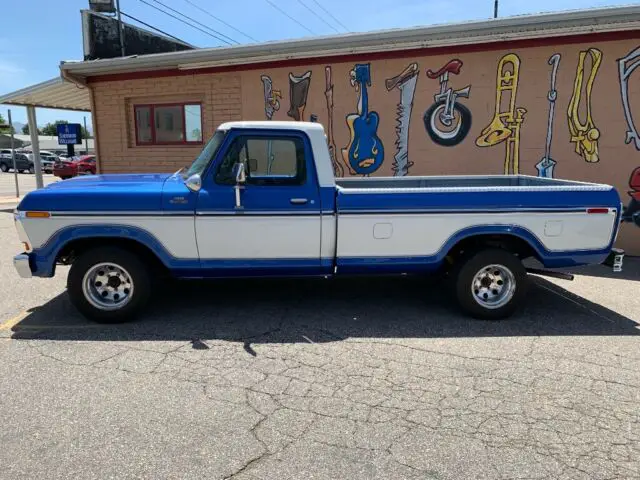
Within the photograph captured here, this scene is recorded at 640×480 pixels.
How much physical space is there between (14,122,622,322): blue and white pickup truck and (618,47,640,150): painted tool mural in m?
3.75

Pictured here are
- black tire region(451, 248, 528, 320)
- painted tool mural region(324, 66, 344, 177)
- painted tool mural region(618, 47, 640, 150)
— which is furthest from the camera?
painted tool mural region(324, 66, 344, 177)

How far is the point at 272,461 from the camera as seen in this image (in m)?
2.70

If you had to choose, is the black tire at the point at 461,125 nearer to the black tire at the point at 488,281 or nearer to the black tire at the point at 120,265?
the black tire at the point at 488,281

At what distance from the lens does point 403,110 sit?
863cm

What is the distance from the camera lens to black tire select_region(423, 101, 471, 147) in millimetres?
8328

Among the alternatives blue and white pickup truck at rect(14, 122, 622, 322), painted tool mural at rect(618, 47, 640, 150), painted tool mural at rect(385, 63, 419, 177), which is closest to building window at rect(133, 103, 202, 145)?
painted tool mural at rect(385, 63, 419, 177)

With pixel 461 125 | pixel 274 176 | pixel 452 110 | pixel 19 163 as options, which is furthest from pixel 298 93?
pixel 19 163

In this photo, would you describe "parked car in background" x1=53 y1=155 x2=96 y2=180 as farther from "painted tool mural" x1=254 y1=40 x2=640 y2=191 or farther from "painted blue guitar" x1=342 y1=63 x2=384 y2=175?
"painted blue guitar" x1=342 y1=63 x2=384 y2=175

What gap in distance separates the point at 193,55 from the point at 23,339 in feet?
21.8

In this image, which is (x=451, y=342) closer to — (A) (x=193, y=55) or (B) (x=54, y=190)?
(B) (x=54, y=190)

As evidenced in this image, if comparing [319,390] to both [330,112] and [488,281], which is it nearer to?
[488,281]

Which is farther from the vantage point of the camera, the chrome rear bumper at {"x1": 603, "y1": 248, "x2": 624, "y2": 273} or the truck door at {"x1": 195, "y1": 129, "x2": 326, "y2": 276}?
the chrome rear bumper at {"x1": 603, "y1": 248, "x2": 624, "y2": 273}

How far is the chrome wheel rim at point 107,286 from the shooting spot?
4629 millimetres

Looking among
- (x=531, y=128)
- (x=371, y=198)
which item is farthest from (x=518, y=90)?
(x=371, y=198)
